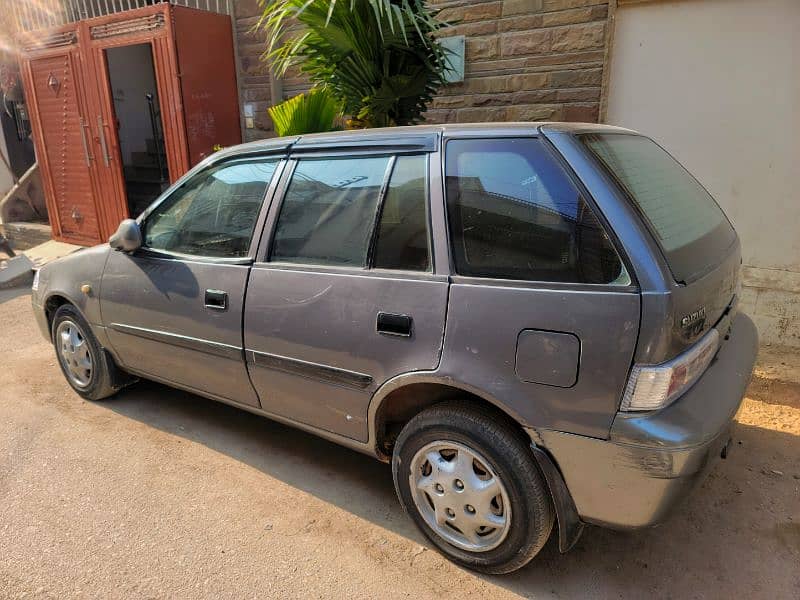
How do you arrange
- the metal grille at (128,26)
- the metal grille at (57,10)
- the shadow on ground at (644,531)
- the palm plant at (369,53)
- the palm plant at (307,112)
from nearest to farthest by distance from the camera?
1. the shadow on ground at (644,531)
2. the palm plant at (369,53)
3. the palm plant at (307,112)
4. the metal grille at (128,26)
5. the metal grille at (57,10)

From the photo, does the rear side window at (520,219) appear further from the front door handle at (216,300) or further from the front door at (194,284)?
the front door handle at (216,300)

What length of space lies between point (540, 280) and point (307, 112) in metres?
3.24

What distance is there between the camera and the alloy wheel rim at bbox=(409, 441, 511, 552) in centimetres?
227

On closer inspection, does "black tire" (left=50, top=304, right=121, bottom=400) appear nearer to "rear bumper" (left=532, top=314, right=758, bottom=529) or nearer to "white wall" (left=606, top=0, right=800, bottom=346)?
"rear bumper" (left=532, top=314, right=758, bottom=529)

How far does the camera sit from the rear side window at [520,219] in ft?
6.70

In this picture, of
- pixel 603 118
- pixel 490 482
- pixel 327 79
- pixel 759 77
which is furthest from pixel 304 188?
pixel 759 77

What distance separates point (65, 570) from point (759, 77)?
18.0ft

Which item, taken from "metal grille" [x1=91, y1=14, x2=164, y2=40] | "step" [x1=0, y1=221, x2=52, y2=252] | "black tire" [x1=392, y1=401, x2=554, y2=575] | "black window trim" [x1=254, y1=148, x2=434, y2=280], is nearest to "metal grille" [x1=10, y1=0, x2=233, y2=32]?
"metal grille" [x1=91, y1=14, x2=164, y2=40]

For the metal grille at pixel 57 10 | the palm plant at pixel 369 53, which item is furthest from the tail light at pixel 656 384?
the metal grille at pixel 57 10

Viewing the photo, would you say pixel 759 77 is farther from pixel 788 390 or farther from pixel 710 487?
pixel 710 487

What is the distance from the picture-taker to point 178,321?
316cm

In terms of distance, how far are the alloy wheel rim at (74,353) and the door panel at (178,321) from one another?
0.40 metres

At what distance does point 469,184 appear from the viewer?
2.33 m

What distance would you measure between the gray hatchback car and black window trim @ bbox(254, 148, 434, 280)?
0.4 inches
